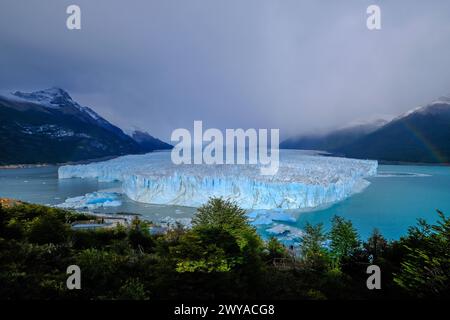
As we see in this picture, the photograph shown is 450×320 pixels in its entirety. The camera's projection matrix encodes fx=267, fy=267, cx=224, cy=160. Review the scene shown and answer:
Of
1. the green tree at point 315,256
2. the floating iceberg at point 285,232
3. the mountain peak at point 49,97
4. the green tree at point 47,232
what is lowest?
the floating iceberg at point 285,232

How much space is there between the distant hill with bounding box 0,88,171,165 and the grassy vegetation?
64.0m

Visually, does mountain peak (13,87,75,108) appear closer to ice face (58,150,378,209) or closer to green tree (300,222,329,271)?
ice face (58,150,378,209)

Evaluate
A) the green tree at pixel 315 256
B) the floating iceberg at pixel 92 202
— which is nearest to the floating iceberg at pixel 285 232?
the green tree at pixel 315 256

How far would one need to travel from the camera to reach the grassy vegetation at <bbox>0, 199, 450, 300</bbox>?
3625 mm

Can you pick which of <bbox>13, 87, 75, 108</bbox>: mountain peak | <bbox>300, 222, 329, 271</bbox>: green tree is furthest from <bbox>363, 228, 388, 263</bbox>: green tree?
<bbox>13, 87, 75, 108</bbox>: mountain peak

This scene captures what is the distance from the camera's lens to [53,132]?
77.4m

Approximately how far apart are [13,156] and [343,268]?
235 feet

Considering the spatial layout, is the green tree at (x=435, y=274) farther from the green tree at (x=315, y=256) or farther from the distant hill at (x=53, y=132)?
the distant hill at (x=53, y=132)

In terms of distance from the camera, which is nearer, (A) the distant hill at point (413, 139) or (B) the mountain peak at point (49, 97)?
(A) the distant hill at point (413, 139)

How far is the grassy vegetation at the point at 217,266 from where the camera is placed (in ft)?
11.9

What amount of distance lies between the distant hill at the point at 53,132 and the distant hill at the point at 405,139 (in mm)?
60795

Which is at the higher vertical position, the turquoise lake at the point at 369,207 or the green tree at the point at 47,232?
the green tree at the point at 47,232

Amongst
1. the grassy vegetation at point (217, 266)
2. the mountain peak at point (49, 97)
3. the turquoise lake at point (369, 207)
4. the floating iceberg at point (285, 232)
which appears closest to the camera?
the grassy vegetation at point (217, 266)
